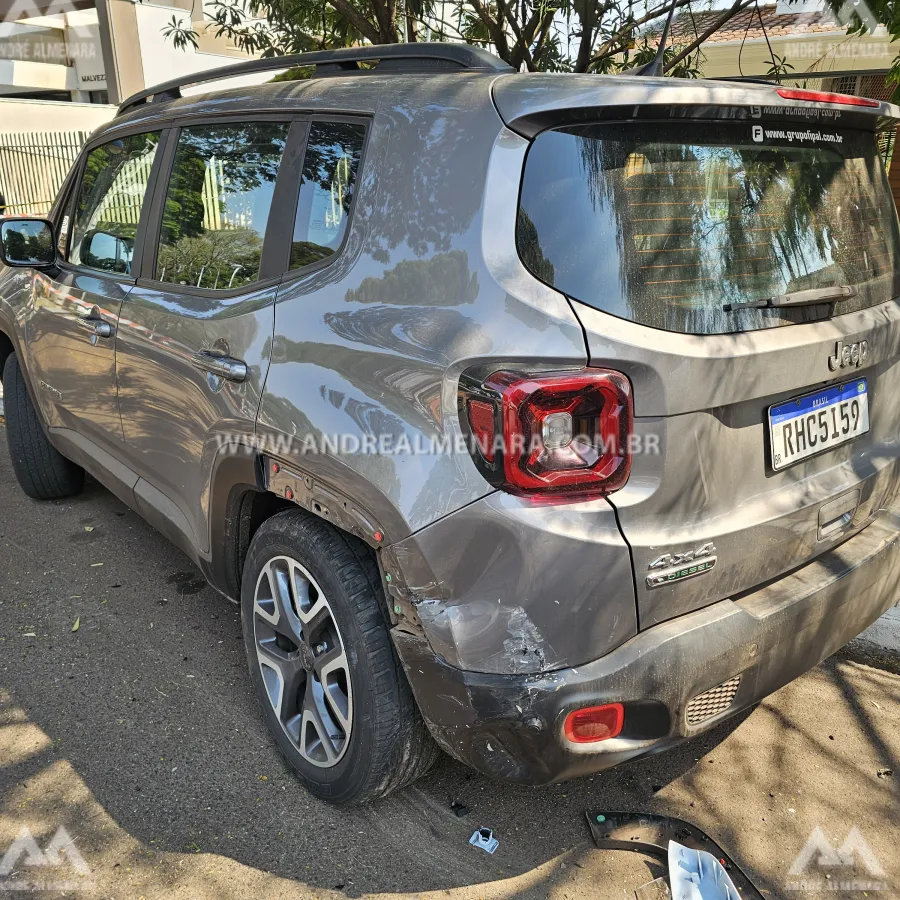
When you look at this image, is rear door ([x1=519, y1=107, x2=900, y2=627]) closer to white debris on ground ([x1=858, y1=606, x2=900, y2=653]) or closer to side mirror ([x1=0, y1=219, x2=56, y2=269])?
white debris on ground ([x1=858, y1=606, x2=900, y2=653])

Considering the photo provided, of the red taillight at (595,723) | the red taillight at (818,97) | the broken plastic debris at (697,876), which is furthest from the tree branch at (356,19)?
the broken plastic debris at (697,876)

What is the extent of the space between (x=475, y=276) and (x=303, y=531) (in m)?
0.90

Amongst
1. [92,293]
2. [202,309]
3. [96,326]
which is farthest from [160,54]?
[202,309]

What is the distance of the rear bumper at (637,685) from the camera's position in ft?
6.14

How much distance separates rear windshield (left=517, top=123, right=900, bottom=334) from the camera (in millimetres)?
1845

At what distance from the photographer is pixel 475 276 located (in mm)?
1859

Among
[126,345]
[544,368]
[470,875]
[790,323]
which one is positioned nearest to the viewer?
[544,368]

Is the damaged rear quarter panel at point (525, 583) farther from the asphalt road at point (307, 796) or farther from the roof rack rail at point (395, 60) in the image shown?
the roof rack rail at point (395, 60)

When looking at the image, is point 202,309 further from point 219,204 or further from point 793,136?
point 793,136

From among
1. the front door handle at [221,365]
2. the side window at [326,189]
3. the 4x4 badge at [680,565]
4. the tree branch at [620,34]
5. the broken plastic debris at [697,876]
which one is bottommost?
the broken plastic debris at [697,876]

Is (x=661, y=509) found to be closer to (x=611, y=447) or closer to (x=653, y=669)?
(x=611, y=447)

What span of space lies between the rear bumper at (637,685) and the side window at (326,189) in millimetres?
1071

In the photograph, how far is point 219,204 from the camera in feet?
9.17

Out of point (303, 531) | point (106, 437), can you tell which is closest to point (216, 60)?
point (106, 437)
